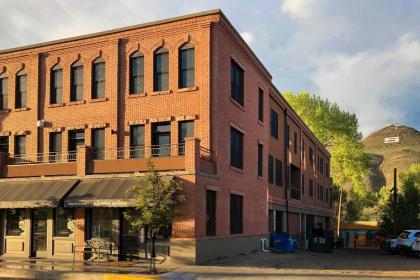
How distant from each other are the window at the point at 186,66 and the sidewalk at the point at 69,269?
8093 mm

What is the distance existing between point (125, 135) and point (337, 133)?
5310 cm

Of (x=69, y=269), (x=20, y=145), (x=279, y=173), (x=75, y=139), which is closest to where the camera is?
(x=69, y=269)

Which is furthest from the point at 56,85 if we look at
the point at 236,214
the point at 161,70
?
the point at 236,214

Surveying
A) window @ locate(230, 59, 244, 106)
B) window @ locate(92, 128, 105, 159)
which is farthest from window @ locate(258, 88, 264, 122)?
window @ locate(92, 128, 105, 159)

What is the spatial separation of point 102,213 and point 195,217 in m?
4.64

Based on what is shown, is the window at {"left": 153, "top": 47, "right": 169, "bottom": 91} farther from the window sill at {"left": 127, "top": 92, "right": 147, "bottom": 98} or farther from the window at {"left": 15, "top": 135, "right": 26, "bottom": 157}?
the window at {"left": 15, "top": 135, "right": 26, "bottom": 157}

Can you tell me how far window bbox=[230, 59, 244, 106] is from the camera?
90.6 feet

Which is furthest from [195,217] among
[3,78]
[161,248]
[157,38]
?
[3,78]

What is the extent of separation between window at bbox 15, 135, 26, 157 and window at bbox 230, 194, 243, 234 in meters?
11.0

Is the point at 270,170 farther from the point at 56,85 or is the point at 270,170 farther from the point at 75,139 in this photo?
the point at 56,85

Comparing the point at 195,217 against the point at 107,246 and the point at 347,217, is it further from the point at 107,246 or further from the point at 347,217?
the point at 347,217

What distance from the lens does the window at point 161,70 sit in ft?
83.6

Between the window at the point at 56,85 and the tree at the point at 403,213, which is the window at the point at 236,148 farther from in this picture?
the tree at the point at 403,213

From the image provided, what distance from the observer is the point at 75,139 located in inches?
1079
